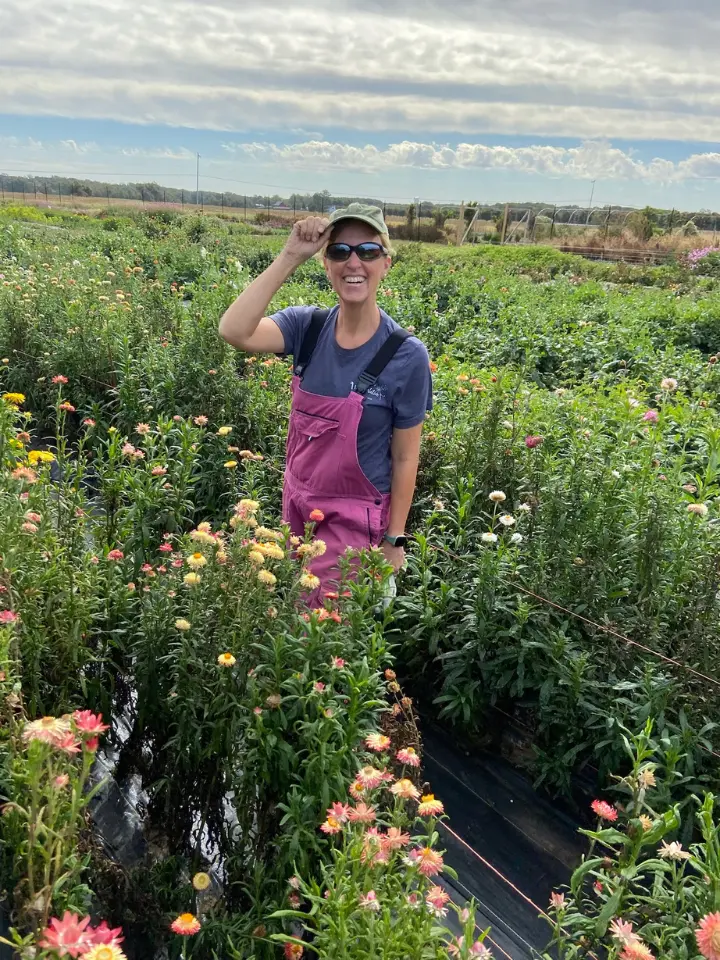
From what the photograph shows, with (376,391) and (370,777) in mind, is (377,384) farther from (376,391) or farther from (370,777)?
(370,777)

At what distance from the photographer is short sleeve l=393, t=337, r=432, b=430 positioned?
2.56m

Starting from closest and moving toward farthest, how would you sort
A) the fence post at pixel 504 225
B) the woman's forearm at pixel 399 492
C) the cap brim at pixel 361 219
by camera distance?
the cap brim at pixel 361 219
the woman's forearm at pixel 399 492
the fence post at pixel 504 225

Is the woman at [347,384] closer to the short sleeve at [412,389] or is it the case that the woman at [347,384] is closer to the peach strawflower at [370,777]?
the short sleeve at [412,389]

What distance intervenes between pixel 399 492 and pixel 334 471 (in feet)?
0.89

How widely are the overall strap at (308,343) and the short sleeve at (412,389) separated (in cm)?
37

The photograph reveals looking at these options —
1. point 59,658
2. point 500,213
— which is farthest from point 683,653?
point 500,213

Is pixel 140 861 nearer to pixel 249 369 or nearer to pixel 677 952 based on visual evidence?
pixel 677 952

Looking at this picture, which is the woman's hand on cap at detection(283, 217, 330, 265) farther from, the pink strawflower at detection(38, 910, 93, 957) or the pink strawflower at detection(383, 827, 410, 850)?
the pink strawflower at detection(38, 910, 93, 957)

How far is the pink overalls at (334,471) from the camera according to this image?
2557mm

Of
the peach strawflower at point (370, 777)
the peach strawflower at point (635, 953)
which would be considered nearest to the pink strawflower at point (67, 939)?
the peach strawflower at point (370, 777)

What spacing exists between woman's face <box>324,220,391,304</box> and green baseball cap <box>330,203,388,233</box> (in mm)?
28

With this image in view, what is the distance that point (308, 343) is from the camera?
271 centimetres

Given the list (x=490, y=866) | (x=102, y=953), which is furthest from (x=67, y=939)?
(x=490, y=866)

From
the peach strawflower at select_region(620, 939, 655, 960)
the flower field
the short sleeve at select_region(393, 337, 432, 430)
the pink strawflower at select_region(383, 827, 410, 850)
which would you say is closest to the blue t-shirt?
the short sleeve at select_region(393, 337, 432, 430)
